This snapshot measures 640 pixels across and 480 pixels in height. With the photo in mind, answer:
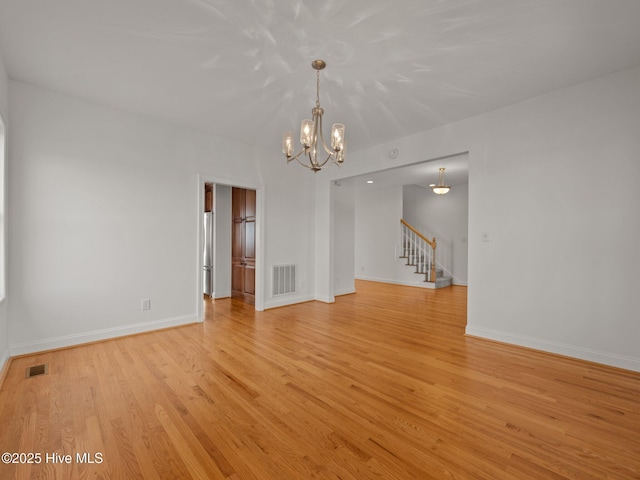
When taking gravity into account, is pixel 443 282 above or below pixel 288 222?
below

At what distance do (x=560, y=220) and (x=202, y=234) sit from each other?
4643mm

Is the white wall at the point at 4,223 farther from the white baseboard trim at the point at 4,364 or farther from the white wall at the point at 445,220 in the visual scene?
the white wall at the point at 445,220

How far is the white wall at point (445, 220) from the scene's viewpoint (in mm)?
8430

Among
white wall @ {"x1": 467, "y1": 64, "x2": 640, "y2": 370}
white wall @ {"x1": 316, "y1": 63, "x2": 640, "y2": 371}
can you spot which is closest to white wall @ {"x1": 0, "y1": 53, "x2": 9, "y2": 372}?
white wall @ {"x1": 316, "y1": 63, "x2": 640, "y2": 371}

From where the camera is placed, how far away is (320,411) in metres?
2.11

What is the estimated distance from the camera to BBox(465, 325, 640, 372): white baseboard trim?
2857mm

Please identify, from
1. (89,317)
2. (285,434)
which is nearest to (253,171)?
(89,317)

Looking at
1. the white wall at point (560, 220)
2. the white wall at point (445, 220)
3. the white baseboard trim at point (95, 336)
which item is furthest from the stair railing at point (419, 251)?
the white baseboard trim at point (95, 336)

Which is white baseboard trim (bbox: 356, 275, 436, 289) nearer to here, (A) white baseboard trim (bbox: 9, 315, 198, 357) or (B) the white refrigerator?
(B) the white refrigerator

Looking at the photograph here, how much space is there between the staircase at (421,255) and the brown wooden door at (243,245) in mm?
4443

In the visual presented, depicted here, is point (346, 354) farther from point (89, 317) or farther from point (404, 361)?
point (89, 317)

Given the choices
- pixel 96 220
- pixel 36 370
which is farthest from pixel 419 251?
pixel 36 370

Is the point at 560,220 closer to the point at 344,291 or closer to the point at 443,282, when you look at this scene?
the point at 344,291

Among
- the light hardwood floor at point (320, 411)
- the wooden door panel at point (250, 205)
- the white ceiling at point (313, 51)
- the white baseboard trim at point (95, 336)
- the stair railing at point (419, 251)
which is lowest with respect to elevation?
the light hardwood floor at point (320, 411)
